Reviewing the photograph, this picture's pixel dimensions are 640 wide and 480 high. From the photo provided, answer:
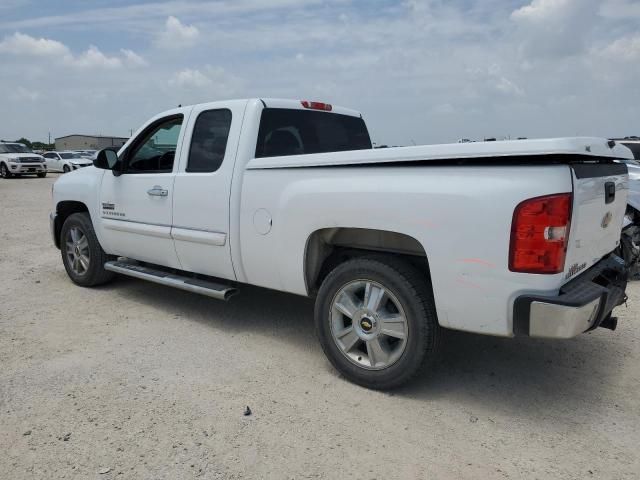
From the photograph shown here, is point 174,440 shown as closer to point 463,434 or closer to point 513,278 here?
point 463,434

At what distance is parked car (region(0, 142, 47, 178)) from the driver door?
75.9ft

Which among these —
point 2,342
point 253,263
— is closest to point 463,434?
point 253,263

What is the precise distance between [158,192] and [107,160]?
81 cm

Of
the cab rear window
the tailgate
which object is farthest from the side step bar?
the tailgate

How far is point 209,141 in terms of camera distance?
173 inches

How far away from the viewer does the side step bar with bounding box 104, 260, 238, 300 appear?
425cm

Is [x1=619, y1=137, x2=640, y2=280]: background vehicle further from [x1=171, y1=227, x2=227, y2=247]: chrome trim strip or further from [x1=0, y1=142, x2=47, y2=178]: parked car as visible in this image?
[x1=0, y1=142, x2=47, y2=178]: parked car

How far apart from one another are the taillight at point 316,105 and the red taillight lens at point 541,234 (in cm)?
247

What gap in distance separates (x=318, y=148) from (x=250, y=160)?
892 mm

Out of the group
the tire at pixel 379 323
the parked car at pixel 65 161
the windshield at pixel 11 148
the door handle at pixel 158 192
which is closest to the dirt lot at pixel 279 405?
the tire at pixel 379 323

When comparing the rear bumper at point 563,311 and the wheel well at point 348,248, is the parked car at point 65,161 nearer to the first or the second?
the wheel well at point 348,248

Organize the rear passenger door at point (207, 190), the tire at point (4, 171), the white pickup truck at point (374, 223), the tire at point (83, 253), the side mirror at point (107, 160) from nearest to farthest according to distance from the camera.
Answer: the white pickup truck at point (374, 223) < the rear passenger door at point (207, 190) < the side mirror at point (107, 160) < the tire at point (83, 253) < the tire at point (4, 171)

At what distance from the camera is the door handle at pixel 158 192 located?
4.61 metres

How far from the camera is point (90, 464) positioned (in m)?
2.69
